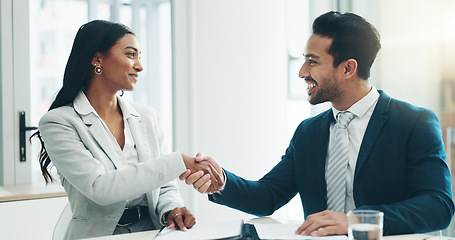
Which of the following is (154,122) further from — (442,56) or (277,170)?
(442,56)

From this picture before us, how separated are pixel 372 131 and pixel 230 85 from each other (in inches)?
88.3

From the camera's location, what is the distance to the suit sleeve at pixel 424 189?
1.47m

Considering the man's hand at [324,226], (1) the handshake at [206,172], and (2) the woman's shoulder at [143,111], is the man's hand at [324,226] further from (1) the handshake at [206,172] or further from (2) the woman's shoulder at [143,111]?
(2) the woman's shoulder at [143,111]

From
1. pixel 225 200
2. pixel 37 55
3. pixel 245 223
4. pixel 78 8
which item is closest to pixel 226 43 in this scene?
pixel 78 8

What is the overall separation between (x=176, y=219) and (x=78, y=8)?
2.20m

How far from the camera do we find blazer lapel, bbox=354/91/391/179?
5.65 ft

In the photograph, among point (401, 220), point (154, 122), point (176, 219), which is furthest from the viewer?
point (154, 122)

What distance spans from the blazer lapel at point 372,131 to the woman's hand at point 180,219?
59 centimetres

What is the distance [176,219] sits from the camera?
1653 mm

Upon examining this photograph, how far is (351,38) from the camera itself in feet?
6.35

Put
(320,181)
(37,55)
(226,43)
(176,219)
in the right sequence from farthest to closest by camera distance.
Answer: (226,43)
(37,55)
(320,181)
(176,219)

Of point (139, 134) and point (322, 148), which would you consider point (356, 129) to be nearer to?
point (322, 148)

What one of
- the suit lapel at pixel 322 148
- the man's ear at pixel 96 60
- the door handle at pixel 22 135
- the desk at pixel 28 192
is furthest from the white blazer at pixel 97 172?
the door handle at pixel 22 135

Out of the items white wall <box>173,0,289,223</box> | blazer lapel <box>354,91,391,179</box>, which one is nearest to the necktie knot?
blazer lapel <box>354,91,391,179</box>
